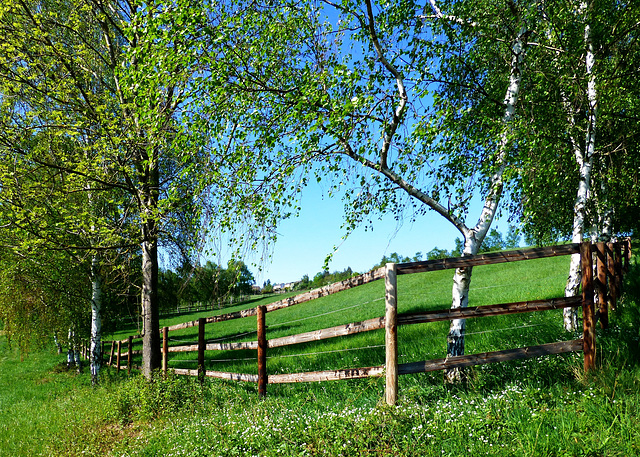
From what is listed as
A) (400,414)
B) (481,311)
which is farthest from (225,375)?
(481,311)

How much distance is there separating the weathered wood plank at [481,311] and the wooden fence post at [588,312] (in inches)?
4.9

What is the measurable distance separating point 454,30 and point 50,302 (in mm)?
16737

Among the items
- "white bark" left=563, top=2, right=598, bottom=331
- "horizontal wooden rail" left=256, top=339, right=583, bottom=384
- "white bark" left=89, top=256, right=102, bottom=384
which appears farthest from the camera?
"white bark" left=89, top=256, right=102, bottom=384

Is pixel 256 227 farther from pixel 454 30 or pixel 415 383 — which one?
pixel 454 30

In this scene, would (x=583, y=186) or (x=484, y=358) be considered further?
(x=583, y=186)

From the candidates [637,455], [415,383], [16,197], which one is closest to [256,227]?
[415,383]

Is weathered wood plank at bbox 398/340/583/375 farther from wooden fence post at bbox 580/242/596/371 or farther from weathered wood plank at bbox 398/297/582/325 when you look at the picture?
weathered wood plank at bbox 398/297/582/325

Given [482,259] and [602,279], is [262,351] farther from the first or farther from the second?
[602,279]

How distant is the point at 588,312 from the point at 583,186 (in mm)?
5176

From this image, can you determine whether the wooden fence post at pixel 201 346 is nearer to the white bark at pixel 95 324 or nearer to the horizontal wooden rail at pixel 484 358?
the horizontal wooden rail at pixel 484 358

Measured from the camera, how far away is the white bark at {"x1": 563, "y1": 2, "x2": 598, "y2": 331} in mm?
8344

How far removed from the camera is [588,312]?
197 inches

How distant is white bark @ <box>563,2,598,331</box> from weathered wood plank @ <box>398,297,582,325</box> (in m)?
3.55

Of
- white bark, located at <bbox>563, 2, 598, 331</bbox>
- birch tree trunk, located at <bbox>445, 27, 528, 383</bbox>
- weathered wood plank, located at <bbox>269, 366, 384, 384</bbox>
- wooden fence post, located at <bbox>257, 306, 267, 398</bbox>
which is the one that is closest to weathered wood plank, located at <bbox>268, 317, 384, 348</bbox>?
wooden fence post, located at <bbox>257, 306, 267, 398</bbox>
